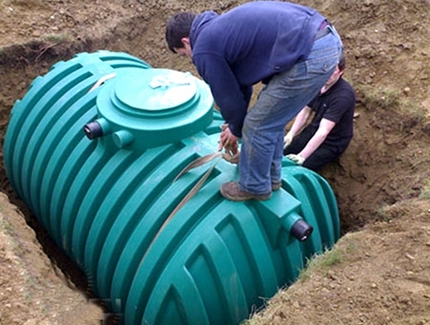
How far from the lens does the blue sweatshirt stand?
3123mm

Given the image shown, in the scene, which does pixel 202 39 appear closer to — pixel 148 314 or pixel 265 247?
pixel 265 247

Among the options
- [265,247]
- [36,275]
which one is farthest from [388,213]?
[36,275]

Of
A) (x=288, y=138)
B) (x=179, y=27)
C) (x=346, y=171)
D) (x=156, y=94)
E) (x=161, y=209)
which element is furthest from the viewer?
(x=346, y=171)

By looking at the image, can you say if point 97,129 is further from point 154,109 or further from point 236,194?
point 236,194

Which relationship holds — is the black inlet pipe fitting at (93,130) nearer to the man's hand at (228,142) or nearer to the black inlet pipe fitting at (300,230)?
the man's hand at (228,142)

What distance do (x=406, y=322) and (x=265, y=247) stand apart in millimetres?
966

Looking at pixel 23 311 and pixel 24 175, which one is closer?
pixel 23 311

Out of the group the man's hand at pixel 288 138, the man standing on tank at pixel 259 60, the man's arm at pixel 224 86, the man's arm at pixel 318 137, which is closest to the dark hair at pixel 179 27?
the man standing on tank at pixel 259 60

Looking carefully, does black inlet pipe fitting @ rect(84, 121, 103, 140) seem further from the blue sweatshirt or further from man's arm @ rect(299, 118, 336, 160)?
man's arm @ rect(299, 118, 336, 160)

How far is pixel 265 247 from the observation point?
354cm

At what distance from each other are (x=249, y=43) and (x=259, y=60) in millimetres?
120

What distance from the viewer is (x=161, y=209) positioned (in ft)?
11.8

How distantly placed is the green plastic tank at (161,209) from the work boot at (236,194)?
0.14ft

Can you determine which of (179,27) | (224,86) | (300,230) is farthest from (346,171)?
(179,27)
